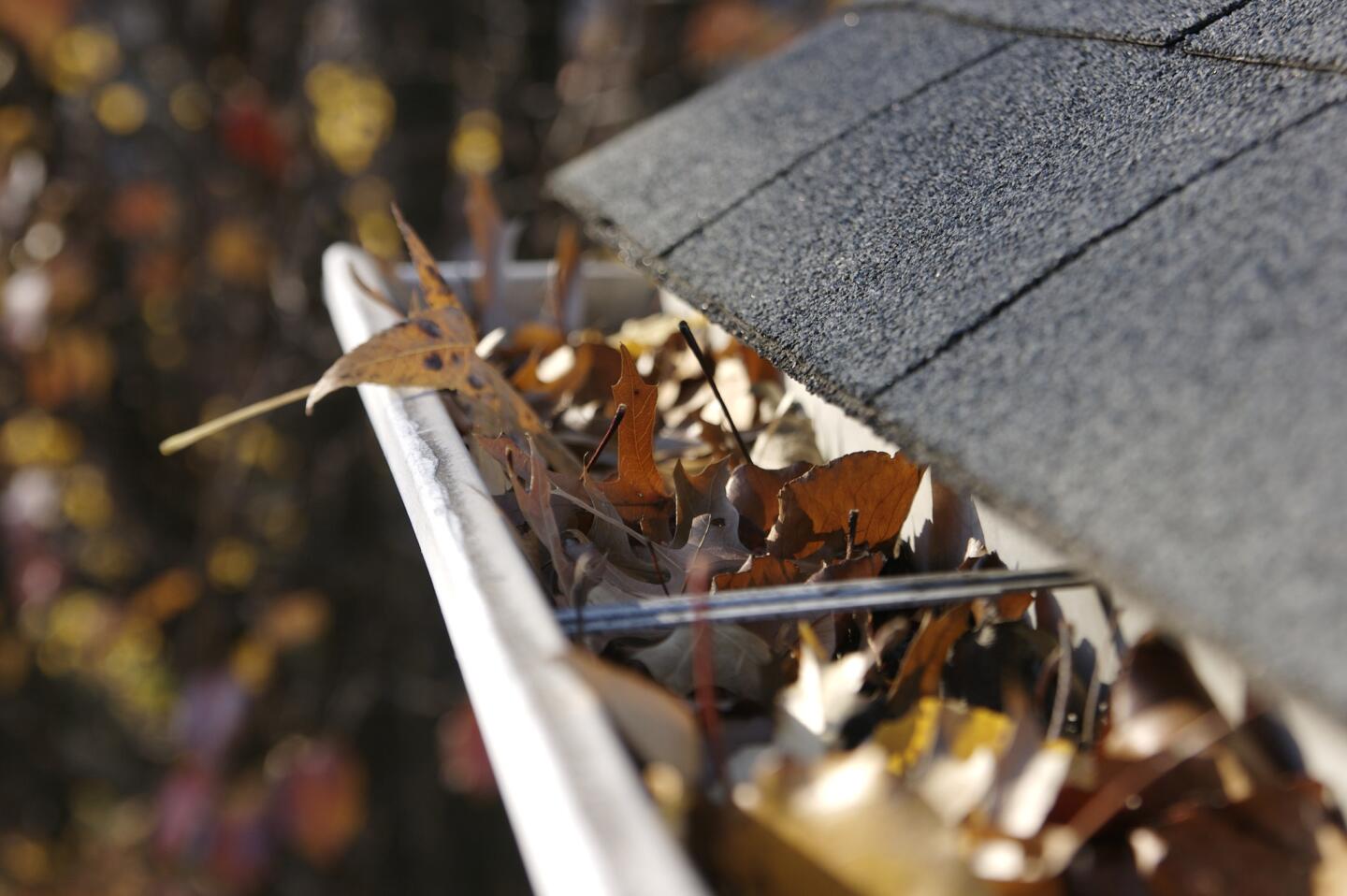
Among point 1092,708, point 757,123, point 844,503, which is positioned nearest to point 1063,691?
point 1092,708

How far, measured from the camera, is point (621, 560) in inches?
37.8

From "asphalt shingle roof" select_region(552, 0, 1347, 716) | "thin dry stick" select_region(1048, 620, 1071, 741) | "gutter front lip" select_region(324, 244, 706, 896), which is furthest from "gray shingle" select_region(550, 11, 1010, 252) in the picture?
"thin dry stick" select_region(1048, 620, 1071, 741)

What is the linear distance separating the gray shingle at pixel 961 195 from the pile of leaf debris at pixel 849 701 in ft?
0.43

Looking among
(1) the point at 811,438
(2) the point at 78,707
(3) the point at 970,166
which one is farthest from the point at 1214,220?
(2) the point at 78,707

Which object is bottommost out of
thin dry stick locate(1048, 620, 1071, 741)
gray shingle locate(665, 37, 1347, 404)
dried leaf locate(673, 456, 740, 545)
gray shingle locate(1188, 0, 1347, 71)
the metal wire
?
dried leaf locate(673, 456, 740, 545)

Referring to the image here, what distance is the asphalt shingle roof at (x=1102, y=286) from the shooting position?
570 mm

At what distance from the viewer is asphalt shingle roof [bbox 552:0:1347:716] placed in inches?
22.5

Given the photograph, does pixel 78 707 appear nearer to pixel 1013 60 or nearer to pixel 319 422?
pixel 319 422

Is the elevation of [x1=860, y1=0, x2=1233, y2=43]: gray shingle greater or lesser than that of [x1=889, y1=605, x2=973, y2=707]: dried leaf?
greater

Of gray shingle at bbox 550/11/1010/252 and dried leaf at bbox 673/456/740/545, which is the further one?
gray shingle at bbox 550/11/1010/252

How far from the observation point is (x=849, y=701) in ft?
2.46

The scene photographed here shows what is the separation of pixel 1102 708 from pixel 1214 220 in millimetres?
310

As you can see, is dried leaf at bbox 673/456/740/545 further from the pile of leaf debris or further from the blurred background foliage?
the blurred background foliage

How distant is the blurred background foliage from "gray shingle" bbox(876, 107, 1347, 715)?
246cm
